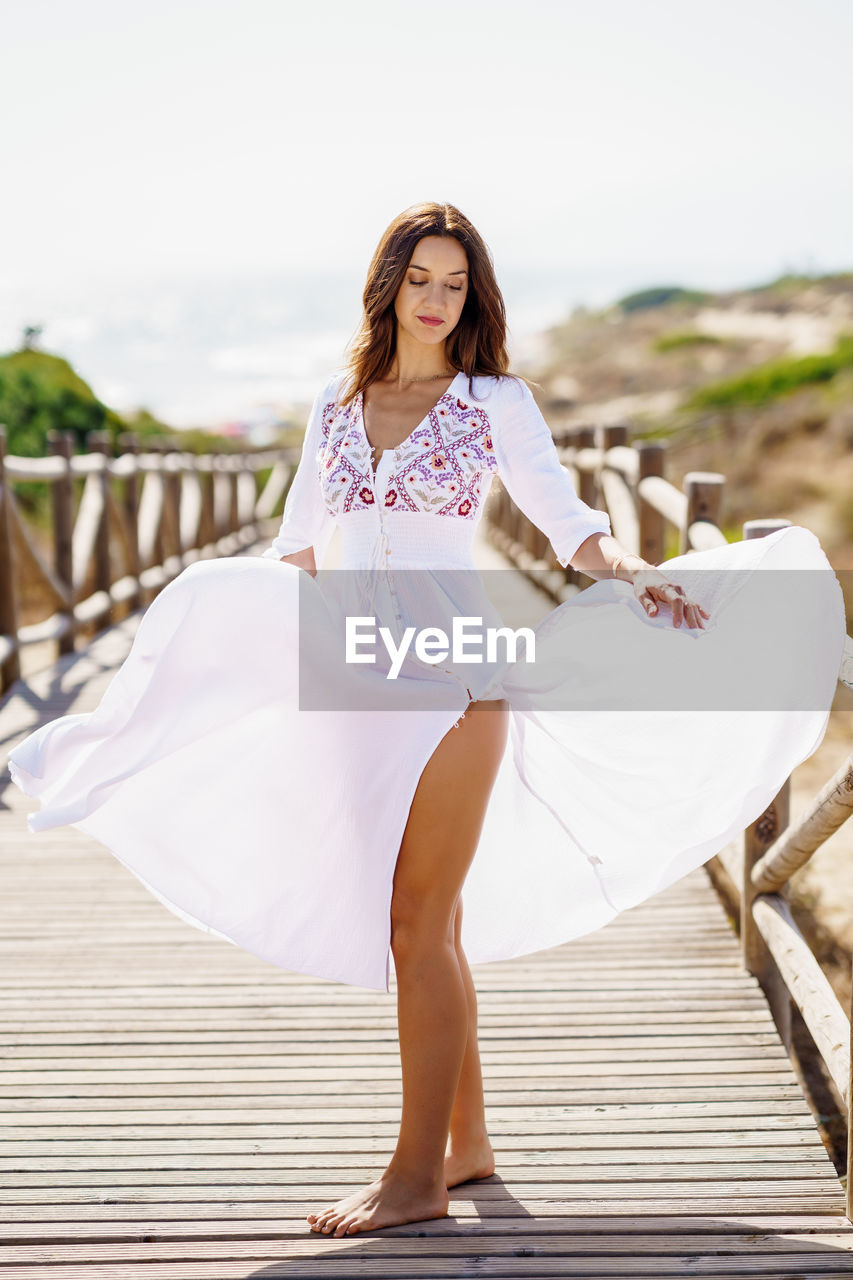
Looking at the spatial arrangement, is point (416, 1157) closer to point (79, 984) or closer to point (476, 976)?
point (476, 976)

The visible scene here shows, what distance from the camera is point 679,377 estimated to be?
4750 centimetres

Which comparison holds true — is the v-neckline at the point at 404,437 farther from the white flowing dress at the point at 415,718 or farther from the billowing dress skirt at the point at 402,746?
the billowing dress skirt at the point at 402,746

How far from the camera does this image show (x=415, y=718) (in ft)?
6.85

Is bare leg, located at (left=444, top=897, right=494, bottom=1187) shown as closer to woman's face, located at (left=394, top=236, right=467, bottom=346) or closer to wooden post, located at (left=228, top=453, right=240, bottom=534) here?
woman's face, located at (left=394, top=236, right=467, bottom=346)

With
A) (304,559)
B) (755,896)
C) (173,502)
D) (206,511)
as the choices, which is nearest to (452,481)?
(304,559)

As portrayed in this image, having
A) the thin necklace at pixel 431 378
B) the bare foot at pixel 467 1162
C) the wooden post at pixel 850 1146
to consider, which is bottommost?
the bare foot at pixel 467 1162

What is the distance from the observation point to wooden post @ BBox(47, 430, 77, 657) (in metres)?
7.18

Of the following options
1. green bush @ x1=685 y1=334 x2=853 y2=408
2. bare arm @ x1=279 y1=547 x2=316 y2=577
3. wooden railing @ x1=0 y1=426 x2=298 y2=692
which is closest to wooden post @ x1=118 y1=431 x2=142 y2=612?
wooden railing @ x1=0 y1=426 x2=298 y2=692

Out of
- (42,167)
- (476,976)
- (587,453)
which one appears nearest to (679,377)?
(587,453)

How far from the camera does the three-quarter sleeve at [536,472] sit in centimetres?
221

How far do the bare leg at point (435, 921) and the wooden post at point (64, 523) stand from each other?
545cm

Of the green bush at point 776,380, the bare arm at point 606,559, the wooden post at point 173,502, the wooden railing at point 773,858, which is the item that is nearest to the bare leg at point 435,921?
the bare arm at point 606,559

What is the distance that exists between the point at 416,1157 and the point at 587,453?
625cm

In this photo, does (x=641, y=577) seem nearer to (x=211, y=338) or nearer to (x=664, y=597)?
(x=664, y=597)
